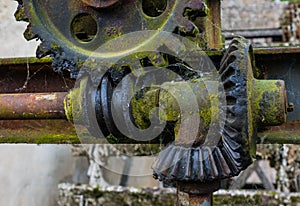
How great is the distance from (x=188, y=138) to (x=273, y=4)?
15.1ft

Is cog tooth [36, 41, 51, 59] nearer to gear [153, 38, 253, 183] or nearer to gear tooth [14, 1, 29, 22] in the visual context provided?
gear tooth [14, 1, 29, 22]

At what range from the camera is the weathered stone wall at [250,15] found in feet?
17.2

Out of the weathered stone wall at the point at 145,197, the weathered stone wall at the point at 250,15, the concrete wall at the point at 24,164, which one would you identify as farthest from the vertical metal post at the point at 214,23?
the weathered stone wall at the point at 250,15

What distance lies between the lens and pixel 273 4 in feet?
17.3

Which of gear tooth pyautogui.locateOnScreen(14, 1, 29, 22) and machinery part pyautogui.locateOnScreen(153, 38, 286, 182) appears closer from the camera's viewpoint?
machinery part pyautogui.locateOnScreen(153, 38, 286, 182)

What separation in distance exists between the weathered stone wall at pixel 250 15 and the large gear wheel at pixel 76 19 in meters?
4.21

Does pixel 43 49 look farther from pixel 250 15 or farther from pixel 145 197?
pixel 250 15

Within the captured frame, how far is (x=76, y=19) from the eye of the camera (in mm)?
1214

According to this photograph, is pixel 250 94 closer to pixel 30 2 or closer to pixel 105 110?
pixel 105 110

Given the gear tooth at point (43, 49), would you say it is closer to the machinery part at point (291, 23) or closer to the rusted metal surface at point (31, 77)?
the rusted metal surface at point (31, 77)

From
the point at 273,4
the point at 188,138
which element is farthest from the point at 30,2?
the point at 273,4

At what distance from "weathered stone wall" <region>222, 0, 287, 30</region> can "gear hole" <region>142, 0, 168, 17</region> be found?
165 inches

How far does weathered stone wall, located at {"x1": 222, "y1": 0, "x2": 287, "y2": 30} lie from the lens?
5.25 metres

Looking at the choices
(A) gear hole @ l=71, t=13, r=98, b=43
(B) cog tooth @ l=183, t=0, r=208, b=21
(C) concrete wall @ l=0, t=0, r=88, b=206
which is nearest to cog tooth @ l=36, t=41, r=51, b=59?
(A) gear hole @ l=71, t=13, r=98, b=43
